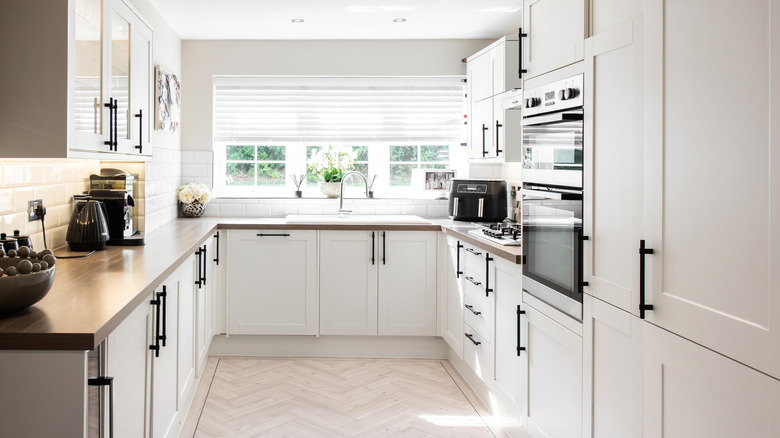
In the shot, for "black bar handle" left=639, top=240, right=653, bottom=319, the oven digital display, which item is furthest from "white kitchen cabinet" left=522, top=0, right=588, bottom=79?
the oven digital display

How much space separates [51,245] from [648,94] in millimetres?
2544

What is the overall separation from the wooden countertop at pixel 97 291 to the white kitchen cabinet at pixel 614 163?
0.68 m

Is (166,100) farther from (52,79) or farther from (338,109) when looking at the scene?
(52,79)

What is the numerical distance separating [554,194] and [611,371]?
0.70m

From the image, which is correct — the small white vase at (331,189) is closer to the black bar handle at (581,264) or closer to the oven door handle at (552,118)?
the oven door handle at (552,118)

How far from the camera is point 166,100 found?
4043 millimetres

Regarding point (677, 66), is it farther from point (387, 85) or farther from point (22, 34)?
point (387, 85)

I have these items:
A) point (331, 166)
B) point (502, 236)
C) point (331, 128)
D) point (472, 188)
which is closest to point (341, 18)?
point (331, 128)

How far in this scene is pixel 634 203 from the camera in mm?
1735

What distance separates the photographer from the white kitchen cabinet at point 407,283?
4098 mm

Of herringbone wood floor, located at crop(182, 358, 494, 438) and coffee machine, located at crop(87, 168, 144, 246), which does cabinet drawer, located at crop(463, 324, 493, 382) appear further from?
coffee machine, located at crop(87, 168, 144, 246)

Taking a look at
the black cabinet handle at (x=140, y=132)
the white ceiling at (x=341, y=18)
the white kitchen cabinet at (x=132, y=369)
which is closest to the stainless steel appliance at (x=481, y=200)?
the white ceiling at (x=341, y=18)

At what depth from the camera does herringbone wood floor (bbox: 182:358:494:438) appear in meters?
2.98

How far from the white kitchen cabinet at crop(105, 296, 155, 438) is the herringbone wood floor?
1.02 metres
